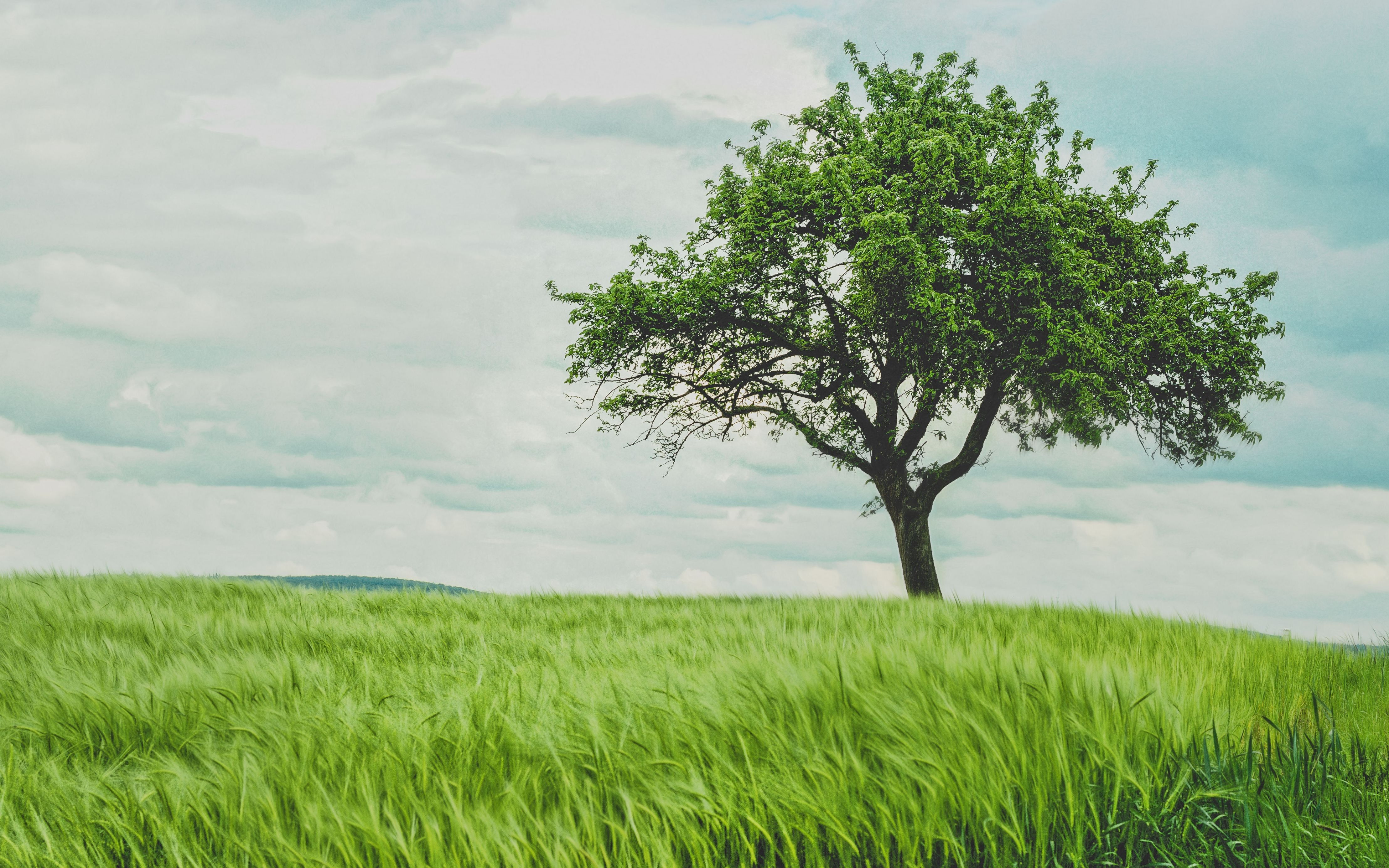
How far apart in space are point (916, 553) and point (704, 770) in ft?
50.2

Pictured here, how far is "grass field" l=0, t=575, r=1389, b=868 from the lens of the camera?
2.83 metres

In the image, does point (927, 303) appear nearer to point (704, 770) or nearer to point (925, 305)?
point (925, 305)

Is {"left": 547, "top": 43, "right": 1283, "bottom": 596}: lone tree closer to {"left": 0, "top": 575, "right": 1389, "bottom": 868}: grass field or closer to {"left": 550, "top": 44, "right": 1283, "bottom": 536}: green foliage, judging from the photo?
{"left": 550, "top": 44, "right": 1283, "bottom": 536}: green foliage

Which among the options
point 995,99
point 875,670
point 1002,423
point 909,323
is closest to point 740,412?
point 909,323

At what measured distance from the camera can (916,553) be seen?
17609 mm

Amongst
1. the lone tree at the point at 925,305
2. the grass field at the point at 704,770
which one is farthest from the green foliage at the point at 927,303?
the grass field at the point at 704,770

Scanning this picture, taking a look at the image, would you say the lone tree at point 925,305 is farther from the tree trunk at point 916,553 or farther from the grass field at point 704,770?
the grass field at point 704,770

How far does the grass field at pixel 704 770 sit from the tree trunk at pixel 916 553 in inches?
483

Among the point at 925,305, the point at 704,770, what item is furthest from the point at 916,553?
the point at 704,770

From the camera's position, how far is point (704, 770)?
308 cm

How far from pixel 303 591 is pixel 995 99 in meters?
16.6

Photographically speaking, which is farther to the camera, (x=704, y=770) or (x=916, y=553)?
(x=916, y=553)

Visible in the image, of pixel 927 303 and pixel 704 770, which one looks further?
pixel 927 303

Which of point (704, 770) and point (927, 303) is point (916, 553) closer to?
point (927, 303)
